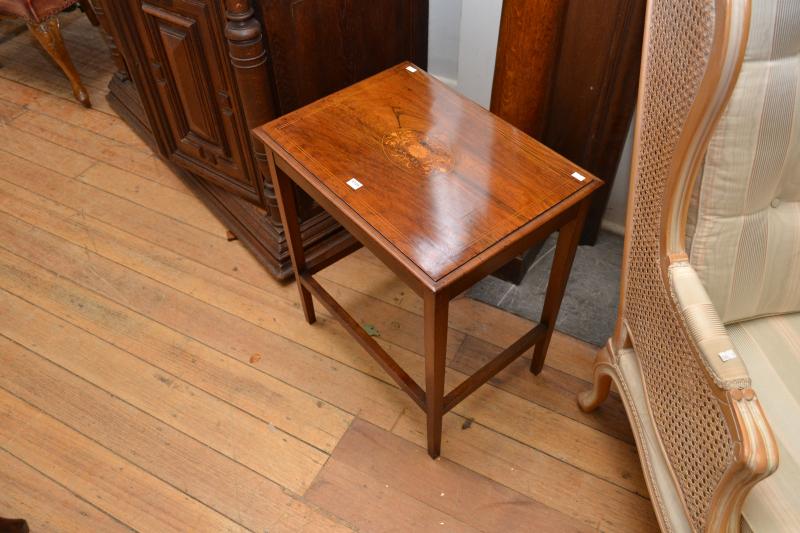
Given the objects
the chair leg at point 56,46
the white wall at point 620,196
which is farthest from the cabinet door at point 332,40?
the chair leg at point 56,46

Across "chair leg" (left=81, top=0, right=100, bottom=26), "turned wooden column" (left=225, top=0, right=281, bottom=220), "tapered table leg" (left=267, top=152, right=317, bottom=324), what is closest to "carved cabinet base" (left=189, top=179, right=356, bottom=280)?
"tapered table leg" (left=267, top=152, right=317, bottom=324)

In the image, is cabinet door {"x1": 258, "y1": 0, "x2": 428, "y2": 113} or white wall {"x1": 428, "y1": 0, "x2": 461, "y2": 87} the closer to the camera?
cabinet door {"x1": 258, "y1": 0, "x2": 428, "y2": 113}

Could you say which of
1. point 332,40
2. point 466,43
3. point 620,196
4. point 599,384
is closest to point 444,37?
point 466,43

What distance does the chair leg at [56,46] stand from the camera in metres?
2.28

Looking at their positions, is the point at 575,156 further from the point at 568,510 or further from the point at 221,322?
the point at 221,322

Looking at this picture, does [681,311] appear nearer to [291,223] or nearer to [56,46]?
[291,223]

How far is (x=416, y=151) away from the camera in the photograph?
1.17 m

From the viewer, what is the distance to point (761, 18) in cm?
82

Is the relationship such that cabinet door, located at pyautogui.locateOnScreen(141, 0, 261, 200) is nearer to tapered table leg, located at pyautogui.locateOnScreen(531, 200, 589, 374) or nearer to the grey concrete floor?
the grey concrete floor

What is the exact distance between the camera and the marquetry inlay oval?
1146 mm

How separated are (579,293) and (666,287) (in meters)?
0.75

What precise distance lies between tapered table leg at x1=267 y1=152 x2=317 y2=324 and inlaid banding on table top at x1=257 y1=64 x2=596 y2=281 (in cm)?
12

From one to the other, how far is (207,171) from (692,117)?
148 cm

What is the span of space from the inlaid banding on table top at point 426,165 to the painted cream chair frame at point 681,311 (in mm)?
179
